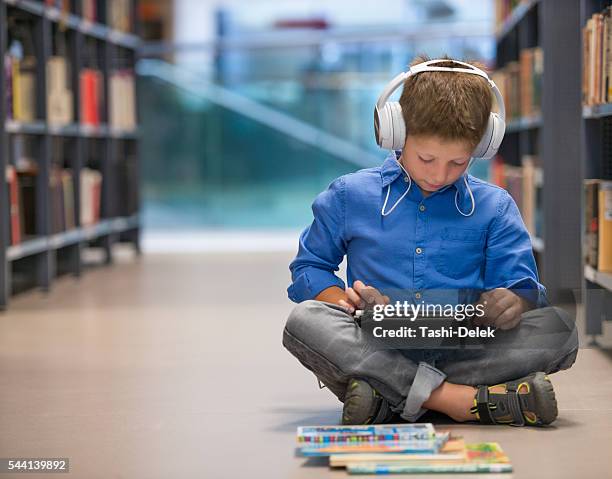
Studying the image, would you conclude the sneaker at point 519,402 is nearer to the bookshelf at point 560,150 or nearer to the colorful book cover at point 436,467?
the colorful book cover at point 436,467

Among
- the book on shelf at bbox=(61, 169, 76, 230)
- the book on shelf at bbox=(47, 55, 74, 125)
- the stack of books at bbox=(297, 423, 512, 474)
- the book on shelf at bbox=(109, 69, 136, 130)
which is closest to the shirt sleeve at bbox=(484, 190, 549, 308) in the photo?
the stack of books at bbox=(297, 423, 512, 474)

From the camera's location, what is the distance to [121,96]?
22.9 ft

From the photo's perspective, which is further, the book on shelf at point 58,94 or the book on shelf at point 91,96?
the book on shelf at point 91,96

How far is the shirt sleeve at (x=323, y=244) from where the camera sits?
7.84 ft

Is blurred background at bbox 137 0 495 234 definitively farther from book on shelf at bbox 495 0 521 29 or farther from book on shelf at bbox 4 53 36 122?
book on shelf at bbox 4 53 36 122

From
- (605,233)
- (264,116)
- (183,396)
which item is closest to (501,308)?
(183,396)

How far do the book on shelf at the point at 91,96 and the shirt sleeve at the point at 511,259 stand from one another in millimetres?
3960

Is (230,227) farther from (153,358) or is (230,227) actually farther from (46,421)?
(46,421)

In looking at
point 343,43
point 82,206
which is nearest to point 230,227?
point 343,43

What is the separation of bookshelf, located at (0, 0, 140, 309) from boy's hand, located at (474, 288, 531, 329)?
269 cm

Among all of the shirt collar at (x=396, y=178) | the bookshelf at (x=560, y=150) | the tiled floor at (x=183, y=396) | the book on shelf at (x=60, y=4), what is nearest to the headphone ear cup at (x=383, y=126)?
the shirt collar at (x=396, y=178)

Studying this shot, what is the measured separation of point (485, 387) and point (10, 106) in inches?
119

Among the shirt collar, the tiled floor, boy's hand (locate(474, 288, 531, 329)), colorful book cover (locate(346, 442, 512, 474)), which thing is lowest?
the tiled floor

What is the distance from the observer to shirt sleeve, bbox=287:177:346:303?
239cm
